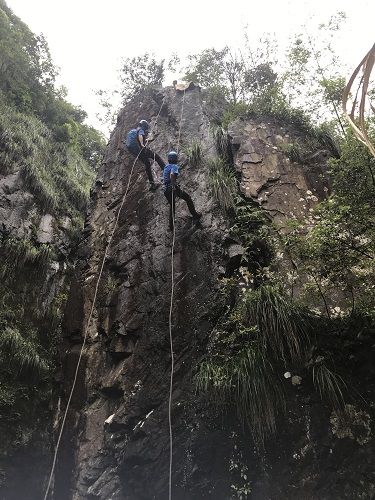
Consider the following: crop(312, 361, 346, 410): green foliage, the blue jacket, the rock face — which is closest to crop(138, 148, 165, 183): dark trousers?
the rock face

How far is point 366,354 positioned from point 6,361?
583 centimetres

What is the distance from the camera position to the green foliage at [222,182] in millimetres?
6633

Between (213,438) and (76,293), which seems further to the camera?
(76,293)

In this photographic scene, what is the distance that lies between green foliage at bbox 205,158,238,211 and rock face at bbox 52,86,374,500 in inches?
8.0

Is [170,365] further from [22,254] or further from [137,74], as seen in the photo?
[137,74]

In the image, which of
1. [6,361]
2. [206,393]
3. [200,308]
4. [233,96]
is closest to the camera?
[206,393]

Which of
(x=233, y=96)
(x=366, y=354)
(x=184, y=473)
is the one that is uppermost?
(x=233, y=96)

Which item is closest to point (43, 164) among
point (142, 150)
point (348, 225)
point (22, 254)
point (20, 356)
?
point (22, 254)

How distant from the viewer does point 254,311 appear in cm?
481

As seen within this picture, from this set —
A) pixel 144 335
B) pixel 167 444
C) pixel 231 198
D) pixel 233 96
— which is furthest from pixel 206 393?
pixel 233 96

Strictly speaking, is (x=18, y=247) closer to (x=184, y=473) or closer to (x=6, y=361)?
(x=6, y=361)

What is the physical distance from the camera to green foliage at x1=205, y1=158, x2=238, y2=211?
663 centimetres

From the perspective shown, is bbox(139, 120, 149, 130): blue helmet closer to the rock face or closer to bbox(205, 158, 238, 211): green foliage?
the rock face

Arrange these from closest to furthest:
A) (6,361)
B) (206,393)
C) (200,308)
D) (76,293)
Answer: (206,393)
(200,308)
(6,361)
(76,293)
